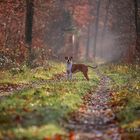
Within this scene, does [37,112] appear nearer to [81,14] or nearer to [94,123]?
[94,123]

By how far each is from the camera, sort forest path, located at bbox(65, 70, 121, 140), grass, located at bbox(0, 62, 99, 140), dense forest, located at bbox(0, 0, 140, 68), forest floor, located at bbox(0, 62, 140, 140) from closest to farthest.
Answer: grass, located at bbox(0, 62, 99, 140)
forest floor, located at bbox(0, 62, 140, 140)
forest path, located at bbox(65, 70, 121, 140)
dense forest, located at bbox(0, 0, 140, 68)

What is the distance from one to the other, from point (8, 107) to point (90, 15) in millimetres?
78250

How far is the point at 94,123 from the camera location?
13508 mm

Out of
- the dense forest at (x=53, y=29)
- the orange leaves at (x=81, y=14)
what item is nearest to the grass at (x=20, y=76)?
the dense forest at (x=53, y=29)

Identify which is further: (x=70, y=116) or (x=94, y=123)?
(x=70, y=116)

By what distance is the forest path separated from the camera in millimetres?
11922

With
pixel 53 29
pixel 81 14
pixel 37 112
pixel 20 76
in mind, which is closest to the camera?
pixel 37 112

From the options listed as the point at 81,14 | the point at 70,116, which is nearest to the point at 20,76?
the point at 70,116

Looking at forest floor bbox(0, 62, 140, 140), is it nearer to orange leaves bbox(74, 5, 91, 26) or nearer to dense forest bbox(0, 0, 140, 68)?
dense forest bbox(0, 0, 140, 68)

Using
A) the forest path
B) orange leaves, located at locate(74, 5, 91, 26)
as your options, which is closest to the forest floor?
the forest path

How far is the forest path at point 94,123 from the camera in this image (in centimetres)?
1192

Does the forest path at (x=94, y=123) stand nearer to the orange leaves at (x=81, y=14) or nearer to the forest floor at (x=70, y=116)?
the forest floor at (x=70, y=116)

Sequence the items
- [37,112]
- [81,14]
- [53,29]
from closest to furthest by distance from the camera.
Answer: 1. [37,112]
2. [53,29]
3. [81,14]

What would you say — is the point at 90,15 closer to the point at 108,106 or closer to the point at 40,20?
the point at 40,20
